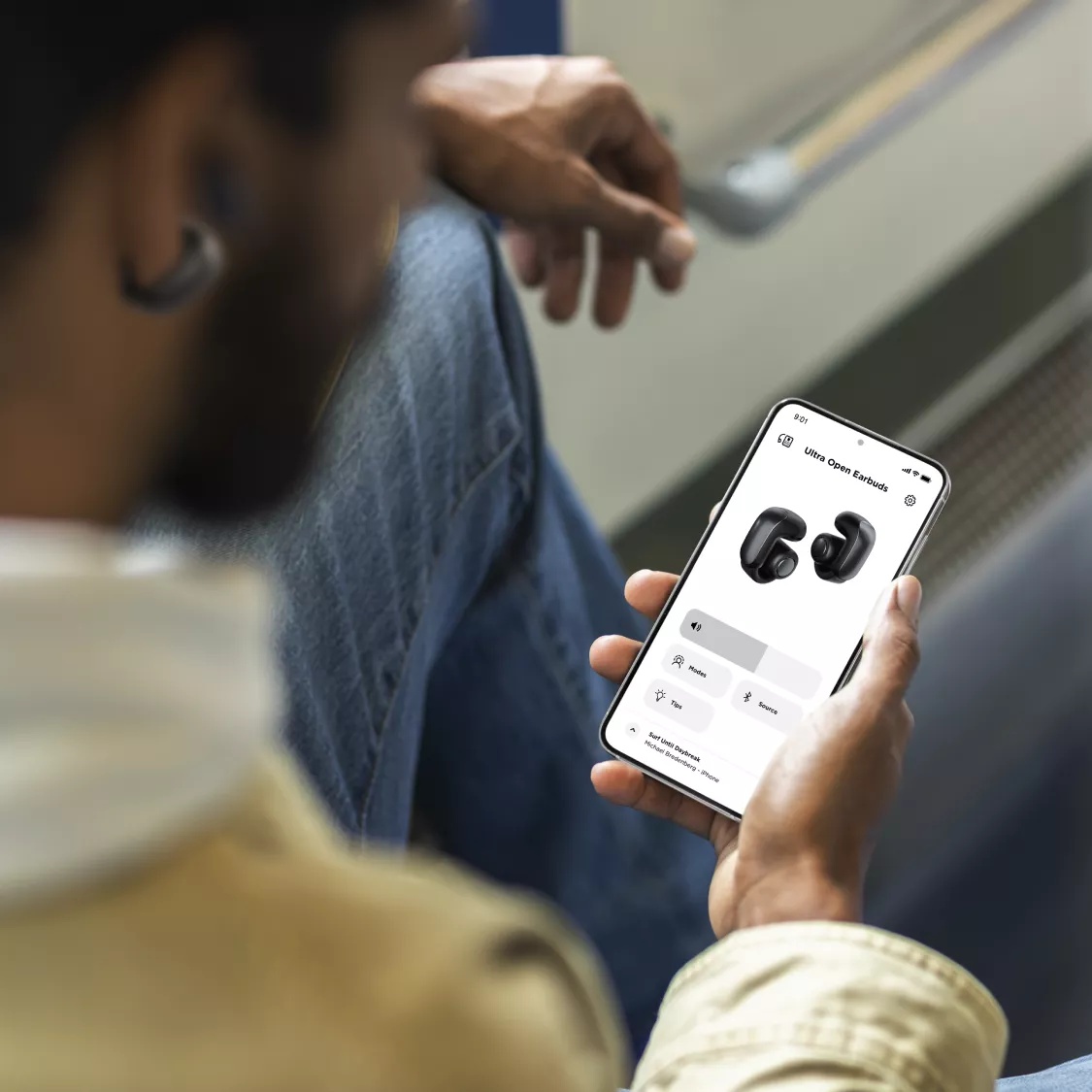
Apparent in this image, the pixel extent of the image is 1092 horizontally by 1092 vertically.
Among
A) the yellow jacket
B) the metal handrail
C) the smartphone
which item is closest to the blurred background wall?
the metal handrail

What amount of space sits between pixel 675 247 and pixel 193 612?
0.47m

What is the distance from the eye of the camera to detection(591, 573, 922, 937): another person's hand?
0.43 metres

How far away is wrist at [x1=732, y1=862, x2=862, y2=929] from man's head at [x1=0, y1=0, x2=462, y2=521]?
214 mm

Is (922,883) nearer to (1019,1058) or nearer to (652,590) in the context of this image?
(1019,1058)

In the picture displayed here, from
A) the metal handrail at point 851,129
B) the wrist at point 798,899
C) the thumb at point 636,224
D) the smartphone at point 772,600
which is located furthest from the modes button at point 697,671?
the metal handrail at point 851,129

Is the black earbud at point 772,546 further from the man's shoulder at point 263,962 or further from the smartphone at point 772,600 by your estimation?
the man's shoulder at point 263,962

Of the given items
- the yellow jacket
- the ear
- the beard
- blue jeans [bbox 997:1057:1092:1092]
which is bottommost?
blue jeans [bbox 997:1057:1092:1092]

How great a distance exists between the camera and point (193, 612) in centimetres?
23

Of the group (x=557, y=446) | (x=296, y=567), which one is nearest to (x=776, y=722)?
(x=296, y=567)

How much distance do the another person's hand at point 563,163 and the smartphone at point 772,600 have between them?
150 mm

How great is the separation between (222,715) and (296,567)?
0.88 ft

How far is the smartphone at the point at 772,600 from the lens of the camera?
528 millimetres

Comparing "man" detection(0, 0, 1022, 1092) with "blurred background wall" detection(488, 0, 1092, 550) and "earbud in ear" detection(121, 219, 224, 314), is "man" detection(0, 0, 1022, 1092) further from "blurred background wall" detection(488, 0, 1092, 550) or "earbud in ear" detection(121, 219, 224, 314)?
"blurred background wall" detection(488, 0, 1092, 550)

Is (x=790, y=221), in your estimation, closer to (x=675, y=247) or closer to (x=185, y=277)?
(x=675, y=247)
